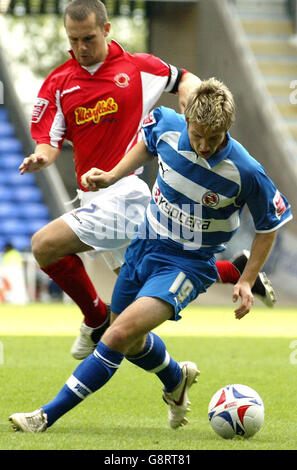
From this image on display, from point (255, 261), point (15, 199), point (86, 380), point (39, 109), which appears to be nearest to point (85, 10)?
point (39, 109)

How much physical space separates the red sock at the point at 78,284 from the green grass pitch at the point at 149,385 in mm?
575

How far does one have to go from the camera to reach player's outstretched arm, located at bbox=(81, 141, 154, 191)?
16.0ft

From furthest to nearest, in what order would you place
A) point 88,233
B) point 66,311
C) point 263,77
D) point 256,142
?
point 263,77 < point 256,142 < point 66,311 < point 88,233

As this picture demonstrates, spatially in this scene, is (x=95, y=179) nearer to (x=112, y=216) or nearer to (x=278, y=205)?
(x=278, y=205)

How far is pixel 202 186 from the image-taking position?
4.84m

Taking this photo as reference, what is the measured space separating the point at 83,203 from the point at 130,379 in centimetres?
164

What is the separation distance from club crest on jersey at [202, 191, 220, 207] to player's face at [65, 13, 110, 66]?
5.60 ft

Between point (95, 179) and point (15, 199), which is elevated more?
point (95, 179)

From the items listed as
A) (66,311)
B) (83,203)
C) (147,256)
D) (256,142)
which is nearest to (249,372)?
(83,203)

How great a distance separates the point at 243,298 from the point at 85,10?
91.4 inches

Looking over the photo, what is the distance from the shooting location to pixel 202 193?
4848 millimetres

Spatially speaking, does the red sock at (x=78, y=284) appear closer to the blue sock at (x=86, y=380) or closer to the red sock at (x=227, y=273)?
the red sock at (x=227, y=273)

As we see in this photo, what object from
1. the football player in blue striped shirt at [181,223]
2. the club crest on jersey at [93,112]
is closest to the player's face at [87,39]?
the club crest on jersey at [93,112]
